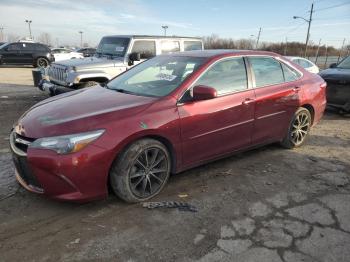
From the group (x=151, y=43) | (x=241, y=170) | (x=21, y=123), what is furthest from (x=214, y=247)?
(x=151, y=43)

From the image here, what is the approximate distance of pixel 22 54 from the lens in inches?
931

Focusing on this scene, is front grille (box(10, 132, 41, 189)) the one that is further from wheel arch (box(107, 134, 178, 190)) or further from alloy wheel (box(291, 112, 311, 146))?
alloy wheel (box(291, 112, 311, 146))

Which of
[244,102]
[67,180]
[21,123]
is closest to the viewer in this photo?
[67,180]

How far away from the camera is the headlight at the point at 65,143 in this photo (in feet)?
11.2

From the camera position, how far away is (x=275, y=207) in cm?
397

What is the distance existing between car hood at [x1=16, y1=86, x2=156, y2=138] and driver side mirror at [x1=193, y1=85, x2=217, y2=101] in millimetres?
505

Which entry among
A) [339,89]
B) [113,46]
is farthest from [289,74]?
[113,46]

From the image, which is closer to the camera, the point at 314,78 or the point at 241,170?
the point at 241,170

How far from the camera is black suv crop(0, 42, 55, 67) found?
2352cm

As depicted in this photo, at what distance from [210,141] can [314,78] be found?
275 centimetres

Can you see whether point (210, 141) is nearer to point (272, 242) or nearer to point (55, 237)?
point (272, 242)

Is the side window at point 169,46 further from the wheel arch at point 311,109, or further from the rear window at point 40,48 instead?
the rear window at point 40,48

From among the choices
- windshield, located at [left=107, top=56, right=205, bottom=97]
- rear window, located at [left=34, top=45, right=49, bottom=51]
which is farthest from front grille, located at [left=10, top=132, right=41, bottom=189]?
rear window, located at [left=34, top=45, right=49, bottom=51]

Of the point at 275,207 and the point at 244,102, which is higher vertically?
the point at 244,102
